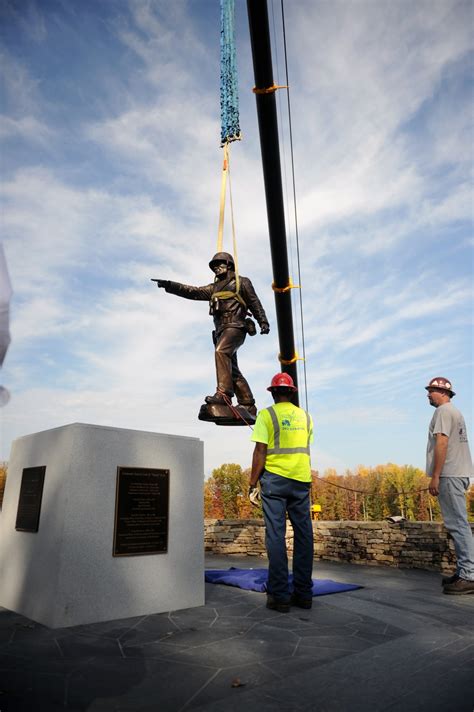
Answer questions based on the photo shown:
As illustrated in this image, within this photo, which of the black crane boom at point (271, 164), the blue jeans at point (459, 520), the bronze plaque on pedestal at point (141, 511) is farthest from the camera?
the black crane boom at point (271, 164)

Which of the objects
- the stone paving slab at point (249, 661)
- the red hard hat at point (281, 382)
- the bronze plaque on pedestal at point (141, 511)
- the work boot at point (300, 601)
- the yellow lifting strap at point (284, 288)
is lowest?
the stone paving slab at point (249, 661)

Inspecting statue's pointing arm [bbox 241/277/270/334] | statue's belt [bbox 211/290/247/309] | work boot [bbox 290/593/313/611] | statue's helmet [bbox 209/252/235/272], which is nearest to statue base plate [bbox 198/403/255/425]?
statue's pointing arm [bbox 241/277/270/334]

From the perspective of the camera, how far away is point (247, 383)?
5.88 meters

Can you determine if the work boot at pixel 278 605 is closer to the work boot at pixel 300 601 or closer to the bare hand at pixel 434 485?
the work boot at pixel 300 601

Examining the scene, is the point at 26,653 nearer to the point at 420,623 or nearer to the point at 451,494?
the point at 420,623

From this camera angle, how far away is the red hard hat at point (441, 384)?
4.64 metres

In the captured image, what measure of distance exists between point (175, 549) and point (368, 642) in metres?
1.59

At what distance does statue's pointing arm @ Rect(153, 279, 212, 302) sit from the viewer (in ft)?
18.9

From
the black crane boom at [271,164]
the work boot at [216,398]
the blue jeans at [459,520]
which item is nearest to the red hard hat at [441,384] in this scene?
the blue jeans at [459,520]

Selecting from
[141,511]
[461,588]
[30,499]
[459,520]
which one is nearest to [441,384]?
[459,520]

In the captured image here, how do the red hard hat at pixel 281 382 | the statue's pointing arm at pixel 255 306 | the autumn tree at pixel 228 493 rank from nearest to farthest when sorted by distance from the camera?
the red hard hat at pixel 281 382
the statue's pointing arm at pixel 255 306
the autumn tree at pixel 228 493

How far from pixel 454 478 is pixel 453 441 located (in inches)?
13.3

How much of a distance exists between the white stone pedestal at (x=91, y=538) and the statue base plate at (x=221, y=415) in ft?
4.68

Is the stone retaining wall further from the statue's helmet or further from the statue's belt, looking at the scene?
the statue's helmet
